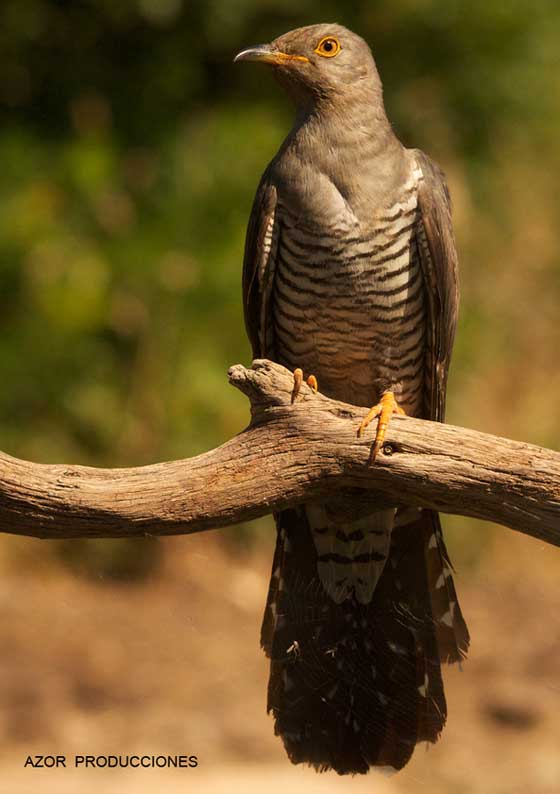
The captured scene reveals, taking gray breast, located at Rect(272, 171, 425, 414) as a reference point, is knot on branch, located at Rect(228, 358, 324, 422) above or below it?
below

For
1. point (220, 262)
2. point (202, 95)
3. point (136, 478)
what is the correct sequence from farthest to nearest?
1. point (202, 95)
2. point (220, 262)
3. point (136, 478)

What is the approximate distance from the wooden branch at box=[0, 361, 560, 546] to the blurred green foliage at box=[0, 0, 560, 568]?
352cm

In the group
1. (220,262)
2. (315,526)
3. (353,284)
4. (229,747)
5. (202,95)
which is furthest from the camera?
(202,95)

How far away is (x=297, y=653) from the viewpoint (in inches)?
156

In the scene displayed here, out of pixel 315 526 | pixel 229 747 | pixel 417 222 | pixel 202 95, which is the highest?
pixel 202 95

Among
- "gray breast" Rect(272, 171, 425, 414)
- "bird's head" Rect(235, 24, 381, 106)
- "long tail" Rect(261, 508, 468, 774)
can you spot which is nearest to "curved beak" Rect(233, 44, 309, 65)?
"bird's head" Rect(235, 24, 381, 106)

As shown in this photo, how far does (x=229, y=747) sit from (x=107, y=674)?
90cm

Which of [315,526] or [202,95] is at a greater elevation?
[202,95]

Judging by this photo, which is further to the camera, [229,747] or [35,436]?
[35,436]

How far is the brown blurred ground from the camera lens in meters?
5.48

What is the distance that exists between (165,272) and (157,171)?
0.65m

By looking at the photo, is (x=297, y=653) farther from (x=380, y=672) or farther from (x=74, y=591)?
(x=74, y=591)

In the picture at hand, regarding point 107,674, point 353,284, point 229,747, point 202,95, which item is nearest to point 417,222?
point 353,284

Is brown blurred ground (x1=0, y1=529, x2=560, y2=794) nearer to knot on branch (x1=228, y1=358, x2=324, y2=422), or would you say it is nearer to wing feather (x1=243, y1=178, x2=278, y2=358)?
wing feather (x1=243, y1=178, x2=278, y2=358)
